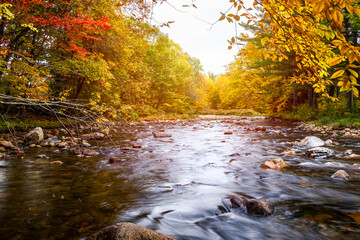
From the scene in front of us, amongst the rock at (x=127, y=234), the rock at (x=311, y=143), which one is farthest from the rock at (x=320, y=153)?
the rock at (x=127, y=234)

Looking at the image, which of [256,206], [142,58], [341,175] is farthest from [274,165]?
[142,58]

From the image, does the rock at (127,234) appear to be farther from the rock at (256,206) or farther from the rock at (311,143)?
the rock at (311,143)

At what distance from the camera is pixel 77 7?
328 inches

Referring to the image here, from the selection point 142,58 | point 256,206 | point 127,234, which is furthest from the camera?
point 142,58

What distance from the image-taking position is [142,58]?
1991 cm

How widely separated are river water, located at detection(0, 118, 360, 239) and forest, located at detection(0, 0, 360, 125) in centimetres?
127

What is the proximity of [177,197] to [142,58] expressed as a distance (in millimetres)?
18809

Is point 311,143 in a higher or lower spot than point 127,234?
lower

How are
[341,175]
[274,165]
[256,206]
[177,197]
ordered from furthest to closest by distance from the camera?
1. [274,165]
2. [341,175]
3. [177,197]
4. [256,206]

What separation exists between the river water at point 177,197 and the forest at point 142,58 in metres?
1.27

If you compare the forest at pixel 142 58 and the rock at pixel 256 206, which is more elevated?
the forest at pixel 142 58

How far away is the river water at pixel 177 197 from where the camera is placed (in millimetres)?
2164

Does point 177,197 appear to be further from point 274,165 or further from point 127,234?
point 274,165

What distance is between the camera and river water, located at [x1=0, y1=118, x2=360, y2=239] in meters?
2.16
